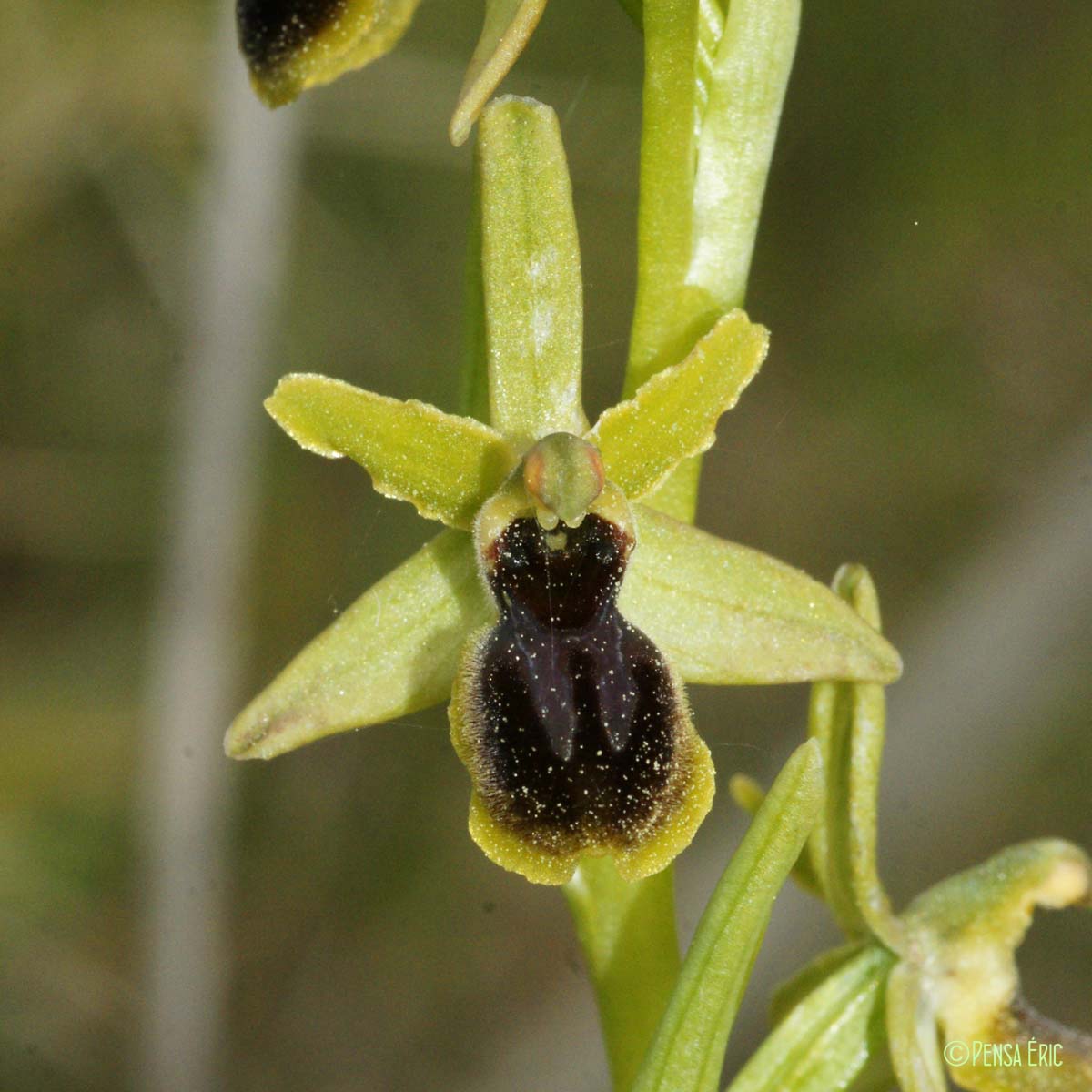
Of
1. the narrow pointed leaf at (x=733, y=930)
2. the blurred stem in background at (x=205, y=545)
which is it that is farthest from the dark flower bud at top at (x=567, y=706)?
the blurred stem in background at (x=205, y=545)

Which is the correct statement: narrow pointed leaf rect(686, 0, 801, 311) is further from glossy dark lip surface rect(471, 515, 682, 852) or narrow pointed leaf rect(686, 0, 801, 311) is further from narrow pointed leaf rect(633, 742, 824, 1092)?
narrow pointed leaf rect(633, 742, 824, 1092)

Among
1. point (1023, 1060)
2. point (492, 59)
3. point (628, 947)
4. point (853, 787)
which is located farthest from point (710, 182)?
point (1023, 1060)

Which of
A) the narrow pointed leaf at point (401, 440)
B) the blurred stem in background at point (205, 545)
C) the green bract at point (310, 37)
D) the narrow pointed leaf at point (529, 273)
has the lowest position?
the blurred stem in background at point (205, 545)

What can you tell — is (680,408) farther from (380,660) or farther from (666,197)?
(380,660)

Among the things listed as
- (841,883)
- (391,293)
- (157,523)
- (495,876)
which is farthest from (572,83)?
(841,883)

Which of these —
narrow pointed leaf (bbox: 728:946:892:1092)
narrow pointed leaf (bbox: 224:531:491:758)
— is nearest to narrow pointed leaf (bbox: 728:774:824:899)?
narrow pointed leaf (bbox: 728:946:892:1092)

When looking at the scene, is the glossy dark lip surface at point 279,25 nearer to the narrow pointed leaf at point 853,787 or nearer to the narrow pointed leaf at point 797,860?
the narrow pointed leaf at point 853,787

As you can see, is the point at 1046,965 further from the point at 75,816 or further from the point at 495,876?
the point at 75,816

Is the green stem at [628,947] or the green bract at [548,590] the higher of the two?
the green bract at [548,590]
